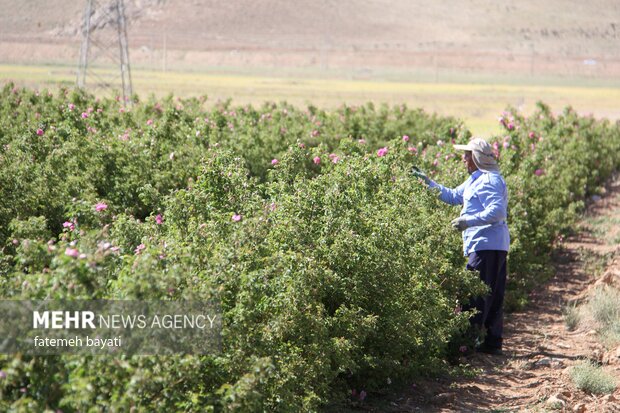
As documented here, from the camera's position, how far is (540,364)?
7406 millimetres

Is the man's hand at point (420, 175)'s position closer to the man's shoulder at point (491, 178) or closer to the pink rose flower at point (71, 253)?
the man's shoulder at point (491, 178)

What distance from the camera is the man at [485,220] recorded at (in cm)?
705

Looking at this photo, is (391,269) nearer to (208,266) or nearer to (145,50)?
(208,266)

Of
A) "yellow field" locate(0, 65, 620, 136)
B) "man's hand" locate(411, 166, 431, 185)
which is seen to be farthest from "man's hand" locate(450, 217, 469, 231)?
"yellow field" locate(0, 65, 620, 136)

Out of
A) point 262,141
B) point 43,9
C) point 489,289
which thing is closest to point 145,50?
point 43,9

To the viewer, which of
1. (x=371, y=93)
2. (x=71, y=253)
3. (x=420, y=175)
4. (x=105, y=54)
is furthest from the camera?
(x=105, y=54)

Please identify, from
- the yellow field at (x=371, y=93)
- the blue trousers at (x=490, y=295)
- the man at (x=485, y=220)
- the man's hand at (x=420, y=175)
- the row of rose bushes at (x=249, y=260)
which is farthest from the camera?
the yellow field at (x=371, y=93)

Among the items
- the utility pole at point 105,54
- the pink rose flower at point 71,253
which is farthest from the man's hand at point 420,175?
the utility pole at point 105,54

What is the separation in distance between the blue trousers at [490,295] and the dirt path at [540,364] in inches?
8.5

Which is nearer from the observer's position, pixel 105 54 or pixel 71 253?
pixel 71 253

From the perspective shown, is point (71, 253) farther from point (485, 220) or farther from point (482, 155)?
point (482, 155)

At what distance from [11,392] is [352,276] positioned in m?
2.53

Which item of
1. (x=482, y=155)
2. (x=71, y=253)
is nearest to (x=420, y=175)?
(x=482, y=155)

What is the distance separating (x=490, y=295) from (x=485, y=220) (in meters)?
0.68
